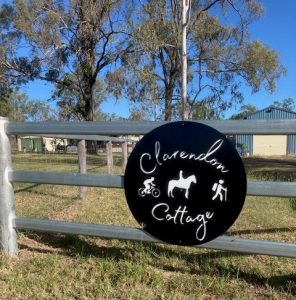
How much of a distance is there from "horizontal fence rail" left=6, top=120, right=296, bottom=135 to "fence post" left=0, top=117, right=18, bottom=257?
0.11 m

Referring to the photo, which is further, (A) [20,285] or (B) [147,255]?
(B) [147,255]

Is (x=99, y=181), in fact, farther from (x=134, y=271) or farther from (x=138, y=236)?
(x=134, y=271)

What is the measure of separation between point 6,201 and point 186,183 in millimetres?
1560

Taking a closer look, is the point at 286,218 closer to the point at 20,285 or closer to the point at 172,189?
the point at 172,189

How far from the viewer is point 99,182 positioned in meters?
3.30

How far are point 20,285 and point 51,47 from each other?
80.1ft

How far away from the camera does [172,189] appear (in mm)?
3021

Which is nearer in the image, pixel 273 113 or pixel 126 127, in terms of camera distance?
pixel 126 127

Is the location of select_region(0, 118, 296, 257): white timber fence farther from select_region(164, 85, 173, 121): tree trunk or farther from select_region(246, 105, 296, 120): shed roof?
select_region(246, 105, 296, 120): shed roof

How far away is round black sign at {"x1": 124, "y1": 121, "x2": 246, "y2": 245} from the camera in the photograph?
293 cm

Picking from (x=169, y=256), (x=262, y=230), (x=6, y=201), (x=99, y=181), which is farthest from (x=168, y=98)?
(x=99, y=181)

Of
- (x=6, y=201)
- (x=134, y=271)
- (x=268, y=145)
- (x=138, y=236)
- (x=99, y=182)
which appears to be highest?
(x=268, y=145)

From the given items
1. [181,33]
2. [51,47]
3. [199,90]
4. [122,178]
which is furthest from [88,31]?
[122,178]

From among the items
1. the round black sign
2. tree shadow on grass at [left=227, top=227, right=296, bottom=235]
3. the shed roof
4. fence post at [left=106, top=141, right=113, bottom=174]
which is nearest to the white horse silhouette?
the round black sign
